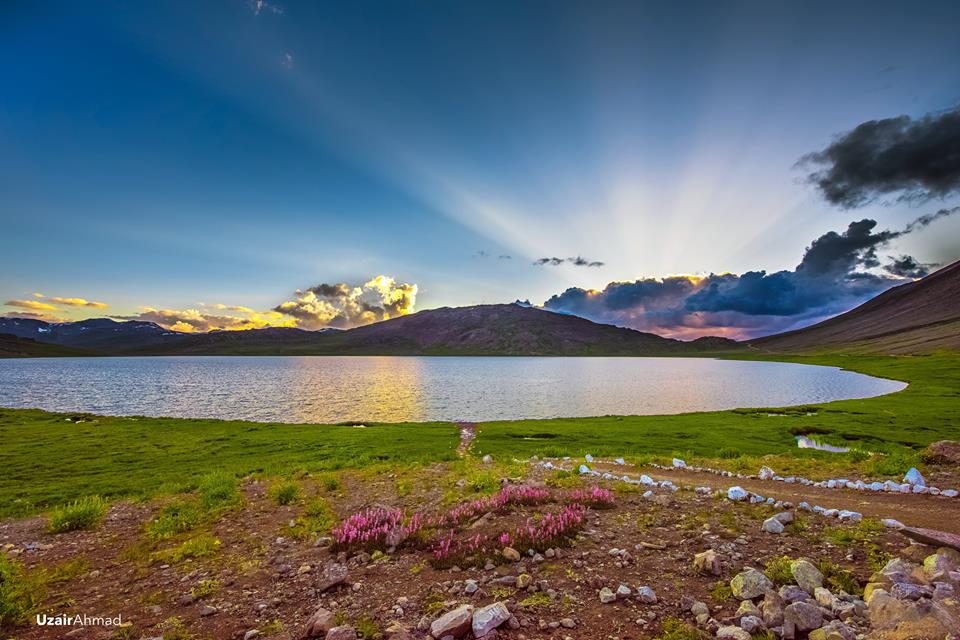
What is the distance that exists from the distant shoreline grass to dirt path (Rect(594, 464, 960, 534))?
16.2 ft

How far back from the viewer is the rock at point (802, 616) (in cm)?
665

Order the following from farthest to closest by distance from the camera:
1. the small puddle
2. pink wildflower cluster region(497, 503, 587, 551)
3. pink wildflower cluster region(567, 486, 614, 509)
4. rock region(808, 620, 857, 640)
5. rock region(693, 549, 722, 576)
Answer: the small puddle, pink wildflower cluster region(567, 486, 614, 509), pink wildflower cluster region(497, 503, 587, 551), rock region(693, 549, 722, 576), rock region(808, 620, 857, 640)

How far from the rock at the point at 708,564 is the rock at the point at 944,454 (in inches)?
763

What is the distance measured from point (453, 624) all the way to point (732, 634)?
4.34m

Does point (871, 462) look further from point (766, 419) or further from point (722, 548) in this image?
point (766, 419)

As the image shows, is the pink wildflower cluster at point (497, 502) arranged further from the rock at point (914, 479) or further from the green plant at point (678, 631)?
the rock at point (914, 479)

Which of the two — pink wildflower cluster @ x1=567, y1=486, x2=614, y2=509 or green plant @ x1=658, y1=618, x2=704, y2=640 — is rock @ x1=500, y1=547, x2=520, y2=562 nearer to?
green plant @ x1=658, y1=618, x2=704, y2=640

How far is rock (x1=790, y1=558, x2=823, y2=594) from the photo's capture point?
794 centimetres

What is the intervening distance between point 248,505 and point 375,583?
1070 centimetres

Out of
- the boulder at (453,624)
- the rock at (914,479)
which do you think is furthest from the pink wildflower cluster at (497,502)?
the rock at (914,479)

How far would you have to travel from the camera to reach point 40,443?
41.5 meters

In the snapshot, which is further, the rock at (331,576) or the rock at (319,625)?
the rock at (331,576)

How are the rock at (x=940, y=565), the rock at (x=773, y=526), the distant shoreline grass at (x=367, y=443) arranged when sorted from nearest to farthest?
the rock at (x=940, y=565)
the rock at (x=773, y=526)
the distant shoreline grass at (x=367, y=443)

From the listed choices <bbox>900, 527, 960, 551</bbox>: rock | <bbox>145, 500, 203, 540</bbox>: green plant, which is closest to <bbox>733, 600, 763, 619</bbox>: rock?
<bbox>900, 527, 960, 551</bbox>: rock
